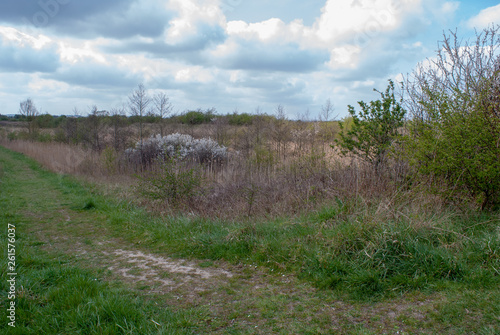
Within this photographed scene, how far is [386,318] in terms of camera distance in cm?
340

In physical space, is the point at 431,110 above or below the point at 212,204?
above

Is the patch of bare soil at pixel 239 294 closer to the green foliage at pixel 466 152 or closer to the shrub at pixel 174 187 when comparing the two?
the shrub at pixel 174 187

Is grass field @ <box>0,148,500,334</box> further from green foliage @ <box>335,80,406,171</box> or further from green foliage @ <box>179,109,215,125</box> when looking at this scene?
green foliage @ <box>179,109,215,125</box>

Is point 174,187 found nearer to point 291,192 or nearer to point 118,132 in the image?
point 291,192

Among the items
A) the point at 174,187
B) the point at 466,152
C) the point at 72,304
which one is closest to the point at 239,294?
the point at 72,304

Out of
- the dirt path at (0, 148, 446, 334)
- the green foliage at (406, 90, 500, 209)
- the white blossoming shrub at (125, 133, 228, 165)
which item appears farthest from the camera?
the white blossoming shrub at (125, 133, 228, 165)

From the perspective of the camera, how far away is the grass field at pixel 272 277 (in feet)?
11.0

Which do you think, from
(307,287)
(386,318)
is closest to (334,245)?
(307,287)

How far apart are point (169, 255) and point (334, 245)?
8.07 feet

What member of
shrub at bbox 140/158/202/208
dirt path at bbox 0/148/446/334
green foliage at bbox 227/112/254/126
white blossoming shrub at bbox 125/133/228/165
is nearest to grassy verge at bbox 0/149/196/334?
dirt path at bbox 0/148/446/334

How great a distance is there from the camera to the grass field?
11.0 ft

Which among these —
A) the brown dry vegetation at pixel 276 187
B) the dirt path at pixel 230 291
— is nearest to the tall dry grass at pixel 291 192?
the brown dry vegetation at pixel 276 187

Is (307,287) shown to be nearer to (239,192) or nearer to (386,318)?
(386,318)

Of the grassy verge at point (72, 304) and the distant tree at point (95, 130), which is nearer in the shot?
the grassy verge at point (72, 304)
